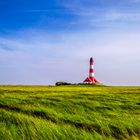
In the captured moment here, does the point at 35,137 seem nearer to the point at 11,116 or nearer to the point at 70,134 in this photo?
the point at 70,134

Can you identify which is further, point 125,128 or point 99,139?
point 125,128

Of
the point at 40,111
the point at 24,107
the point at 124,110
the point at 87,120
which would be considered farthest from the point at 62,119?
the point at 124,110

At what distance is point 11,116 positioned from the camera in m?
12.8

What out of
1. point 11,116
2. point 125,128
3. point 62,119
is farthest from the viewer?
point 62,119

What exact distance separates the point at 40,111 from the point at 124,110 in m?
4.59

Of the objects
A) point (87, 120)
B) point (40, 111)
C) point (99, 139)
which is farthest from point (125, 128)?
point (40, 111)

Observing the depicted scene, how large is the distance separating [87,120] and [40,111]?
11.7 feet

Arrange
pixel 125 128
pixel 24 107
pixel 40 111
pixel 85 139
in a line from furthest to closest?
pixel 24 107
pixel 40 111
pixel 125 128
pixel 85 139

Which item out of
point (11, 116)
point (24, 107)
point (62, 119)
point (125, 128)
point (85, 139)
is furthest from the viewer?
point (24, 107)

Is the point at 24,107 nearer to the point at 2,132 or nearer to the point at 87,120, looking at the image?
the point at 87,120

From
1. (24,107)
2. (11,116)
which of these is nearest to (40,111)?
(24,107)

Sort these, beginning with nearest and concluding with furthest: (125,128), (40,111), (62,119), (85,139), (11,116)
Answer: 1. (85,139)
2. (125,128)
3. (11,116)
4. (62,119)
5. (40,111)

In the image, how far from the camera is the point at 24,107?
1727 cm

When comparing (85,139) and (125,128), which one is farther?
(125,128)
